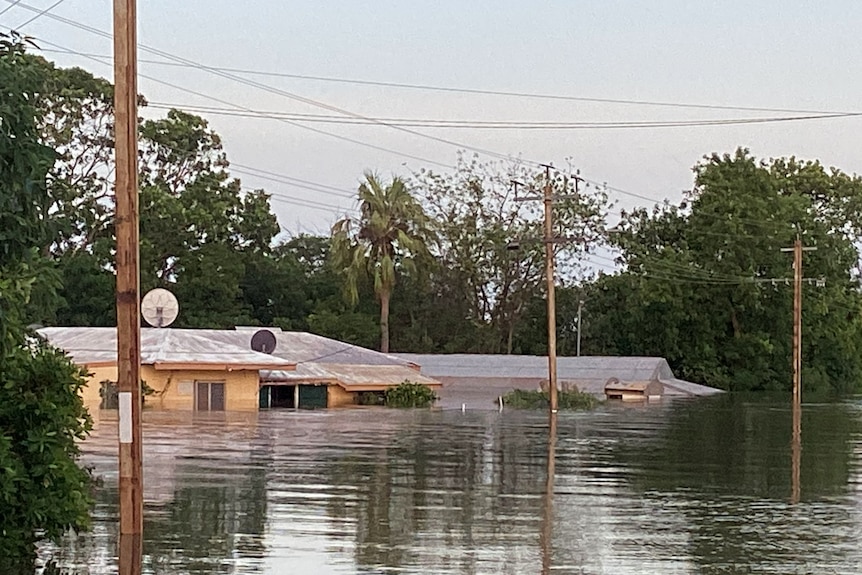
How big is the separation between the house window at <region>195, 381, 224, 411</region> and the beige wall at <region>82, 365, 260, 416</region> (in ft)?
0.50

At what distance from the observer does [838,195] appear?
99250 millimetres

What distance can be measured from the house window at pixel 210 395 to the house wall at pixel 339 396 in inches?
265

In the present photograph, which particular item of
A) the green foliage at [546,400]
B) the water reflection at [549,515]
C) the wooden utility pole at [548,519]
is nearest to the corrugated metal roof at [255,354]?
the green foliage at [546,400]

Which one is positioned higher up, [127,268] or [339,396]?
[127,268]

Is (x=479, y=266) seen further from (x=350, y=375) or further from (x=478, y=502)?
(x=478, y=502)

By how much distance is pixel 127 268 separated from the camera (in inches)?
641

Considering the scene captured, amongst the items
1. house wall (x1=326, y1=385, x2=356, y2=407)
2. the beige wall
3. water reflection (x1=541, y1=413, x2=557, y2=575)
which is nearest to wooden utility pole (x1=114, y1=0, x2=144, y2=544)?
water reflection (x1=541, y1=413, x2=557, y2=575)

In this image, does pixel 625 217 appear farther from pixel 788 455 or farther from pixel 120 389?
pixel 120 389

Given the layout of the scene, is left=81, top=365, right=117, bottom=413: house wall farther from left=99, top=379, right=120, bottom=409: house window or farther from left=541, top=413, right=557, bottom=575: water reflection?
left=541, top=413, right=557, bottom=575: water reflection

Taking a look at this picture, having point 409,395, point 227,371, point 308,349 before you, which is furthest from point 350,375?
point 227,371

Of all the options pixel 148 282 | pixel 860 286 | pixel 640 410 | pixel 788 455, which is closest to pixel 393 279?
pixel 148 282

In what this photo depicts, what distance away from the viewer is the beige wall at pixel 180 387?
174 feet

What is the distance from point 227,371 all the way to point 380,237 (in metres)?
27.7

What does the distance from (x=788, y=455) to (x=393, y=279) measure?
49434 mm
